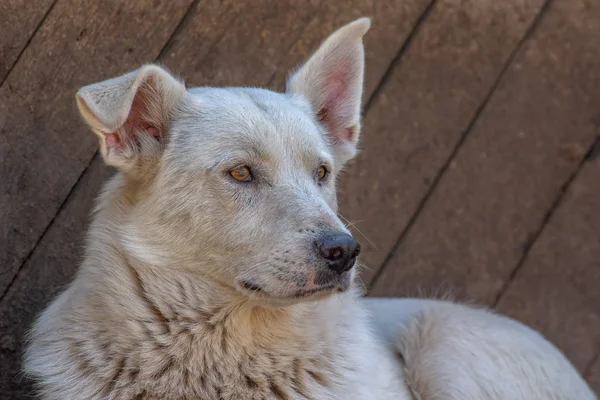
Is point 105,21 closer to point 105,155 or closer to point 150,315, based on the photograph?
point 105,155

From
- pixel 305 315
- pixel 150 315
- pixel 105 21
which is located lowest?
pixel 150 315

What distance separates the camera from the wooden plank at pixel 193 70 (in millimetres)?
4328

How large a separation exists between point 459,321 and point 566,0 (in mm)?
1768

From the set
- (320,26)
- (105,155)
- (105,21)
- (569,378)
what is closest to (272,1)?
(320,26)

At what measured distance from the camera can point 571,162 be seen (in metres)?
4.92

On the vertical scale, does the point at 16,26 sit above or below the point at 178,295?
above

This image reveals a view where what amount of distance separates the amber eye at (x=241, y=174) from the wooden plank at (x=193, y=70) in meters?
1.16

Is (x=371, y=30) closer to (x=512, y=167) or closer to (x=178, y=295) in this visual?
(x=512, y=167)

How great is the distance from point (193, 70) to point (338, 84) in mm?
832

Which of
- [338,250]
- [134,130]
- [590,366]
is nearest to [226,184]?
[134,130]

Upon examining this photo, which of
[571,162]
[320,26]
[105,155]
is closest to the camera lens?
[105,155]

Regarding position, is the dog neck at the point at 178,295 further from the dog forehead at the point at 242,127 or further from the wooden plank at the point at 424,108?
the wooden plank at the point at 424,108

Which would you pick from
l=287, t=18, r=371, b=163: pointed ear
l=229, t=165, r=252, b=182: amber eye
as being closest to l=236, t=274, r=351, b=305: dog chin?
l=229, t=165, r=252, b=182: amber eye

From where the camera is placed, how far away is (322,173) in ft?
12.0
